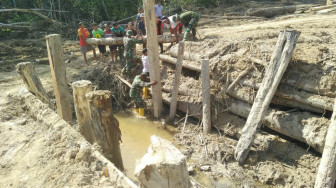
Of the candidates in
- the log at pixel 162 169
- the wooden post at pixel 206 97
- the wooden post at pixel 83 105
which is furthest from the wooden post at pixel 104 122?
the wooden post at pixel 206 97

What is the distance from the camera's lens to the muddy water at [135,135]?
6.36 metres

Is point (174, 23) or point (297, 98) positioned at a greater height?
point (174, 23)

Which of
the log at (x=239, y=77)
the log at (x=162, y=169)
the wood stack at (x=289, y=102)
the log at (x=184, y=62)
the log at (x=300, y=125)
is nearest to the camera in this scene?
the log at (x=162, y=169)

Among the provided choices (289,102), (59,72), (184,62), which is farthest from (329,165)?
(59,72)

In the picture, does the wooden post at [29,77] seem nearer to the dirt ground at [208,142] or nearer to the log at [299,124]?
the dirt ground at [208,142]

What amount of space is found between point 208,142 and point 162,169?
4.70 meters

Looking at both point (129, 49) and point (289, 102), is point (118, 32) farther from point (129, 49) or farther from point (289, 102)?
point (289, 102)

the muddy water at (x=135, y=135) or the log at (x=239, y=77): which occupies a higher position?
the log at (x=239, y=77)

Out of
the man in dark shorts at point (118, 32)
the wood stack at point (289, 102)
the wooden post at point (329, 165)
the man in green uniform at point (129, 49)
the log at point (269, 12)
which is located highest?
the log at point (269, 12)

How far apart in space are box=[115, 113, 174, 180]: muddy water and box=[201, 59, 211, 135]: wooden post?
107 cm

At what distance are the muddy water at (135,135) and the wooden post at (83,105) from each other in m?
2.02

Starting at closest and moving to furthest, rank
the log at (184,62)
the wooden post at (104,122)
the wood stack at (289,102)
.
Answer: the wooden post at (104,122), the wood stack at (289,102), the log at (184,62)

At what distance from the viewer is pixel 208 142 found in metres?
6.31

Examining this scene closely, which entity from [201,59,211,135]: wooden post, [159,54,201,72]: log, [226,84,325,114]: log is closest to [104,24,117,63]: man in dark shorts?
[159,54,201,72]: log
